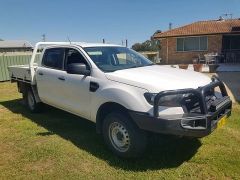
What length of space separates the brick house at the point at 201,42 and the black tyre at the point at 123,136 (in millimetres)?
19896

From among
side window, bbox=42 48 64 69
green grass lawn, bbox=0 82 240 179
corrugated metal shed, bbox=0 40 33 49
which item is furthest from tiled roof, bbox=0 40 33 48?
green grass lawn, bbox=0 82 240 179

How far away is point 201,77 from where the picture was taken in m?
4.98

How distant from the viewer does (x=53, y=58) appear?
6.56 meters

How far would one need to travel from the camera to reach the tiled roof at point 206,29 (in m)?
24.1

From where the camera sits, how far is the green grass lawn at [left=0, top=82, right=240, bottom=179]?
4.34 meters

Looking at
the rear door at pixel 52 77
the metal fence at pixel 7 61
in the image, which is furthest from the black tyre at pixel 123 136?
the metal fence at pixel 7 61

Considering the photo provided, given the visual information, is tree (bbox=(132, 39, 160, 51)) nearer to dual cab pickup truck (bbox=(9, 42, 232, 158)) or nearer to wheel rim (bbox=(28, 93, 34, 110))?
wheel rim (bbox=(28, 93, 34, 110))

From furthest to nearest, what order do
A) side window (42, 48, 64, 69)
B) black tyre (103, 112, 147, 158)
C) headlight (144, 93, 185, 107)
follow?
side window (42, 48, 64, 69) < black tyre (103, 112, 147, 158) < headlight (144, 93, 185, 107)

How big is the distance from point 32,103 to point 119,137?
395 cm

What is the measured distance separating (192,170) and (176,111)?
0.97 m

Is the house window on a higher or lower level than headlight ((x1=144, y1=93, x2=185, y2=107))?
higher

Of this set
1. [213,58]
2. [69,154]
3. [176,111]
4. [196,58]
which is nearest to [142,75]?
[176,111]

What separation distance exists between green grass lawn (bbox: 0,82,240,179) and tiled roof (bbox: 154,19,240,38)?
62.3 feet

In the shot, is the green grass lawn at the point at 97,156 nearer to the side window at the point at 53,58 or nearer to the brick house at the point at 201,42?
the side window at the point at 53,58
